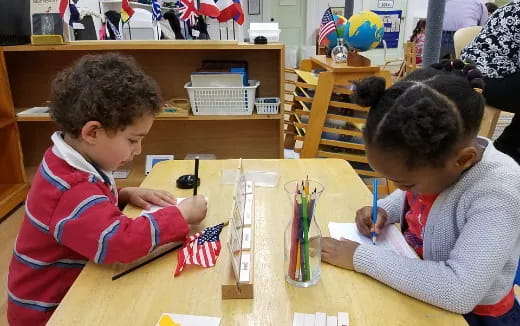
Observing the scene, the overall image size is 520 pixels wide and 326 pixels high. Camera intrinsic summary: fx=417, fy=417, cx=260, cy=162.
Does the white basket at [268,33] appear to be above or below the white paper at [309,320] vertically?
above

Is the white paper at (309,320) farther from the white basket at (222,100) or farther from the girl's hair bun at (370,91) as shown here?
the white basket at (222,100)

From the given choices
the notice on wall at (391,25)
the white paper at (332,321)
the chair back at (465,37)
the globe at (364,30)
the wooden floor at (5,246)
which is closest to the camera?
the white paper at (332,321)

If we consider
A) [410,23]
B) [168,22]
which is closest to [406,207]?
[168,22]

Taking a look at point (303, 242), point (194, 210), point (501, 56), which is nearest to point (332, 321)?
point (303, 242)

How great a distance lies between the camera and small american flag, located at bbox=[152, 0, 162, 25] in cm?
230

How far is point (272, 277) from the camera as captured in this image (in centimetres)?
80

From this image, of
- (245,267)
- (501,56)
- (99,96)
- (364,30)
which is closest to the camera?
(245,267)

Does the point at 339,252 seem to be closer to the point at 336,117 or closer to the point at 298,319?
the point at 298,319

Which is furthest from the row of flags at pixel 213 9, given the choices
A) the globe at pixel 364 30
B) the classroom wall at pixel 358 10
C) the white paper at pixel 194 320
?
the classroom wall at pixel 358 10

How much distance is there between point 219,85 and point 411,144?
1701mm

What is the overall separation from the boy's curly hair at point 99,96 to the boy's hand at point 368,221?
0.56 m

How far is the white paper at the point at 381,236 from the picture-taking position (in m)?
0.90

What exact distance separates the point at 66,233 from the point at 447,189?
0.76 meters

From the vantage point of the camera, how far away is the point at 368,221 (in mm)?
958
